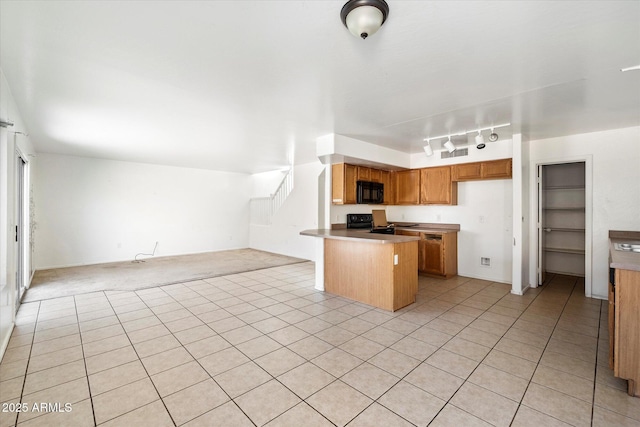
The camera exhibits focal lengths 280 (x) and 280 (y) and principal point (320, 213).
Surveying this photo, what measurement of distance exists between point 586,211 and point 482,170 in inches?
61.8

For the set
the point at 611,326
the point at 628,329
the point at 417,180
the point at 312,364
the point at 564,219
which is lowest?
the point at 312,364

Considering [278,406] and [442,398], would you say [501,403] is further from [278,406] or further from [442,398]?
[278,406]

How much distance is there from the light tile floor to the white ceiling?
253 cm

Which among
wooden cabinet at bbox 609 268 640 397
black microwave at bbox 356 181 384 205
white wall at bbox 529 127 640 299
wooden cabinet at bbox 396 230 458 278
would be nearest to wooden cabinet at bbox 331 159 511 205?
black microwave at bbox 356 181 384 205

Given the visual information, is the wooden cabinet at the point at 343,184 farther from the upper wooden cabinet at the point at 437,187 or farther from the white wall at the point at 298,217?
the white wall at the point at 298,217

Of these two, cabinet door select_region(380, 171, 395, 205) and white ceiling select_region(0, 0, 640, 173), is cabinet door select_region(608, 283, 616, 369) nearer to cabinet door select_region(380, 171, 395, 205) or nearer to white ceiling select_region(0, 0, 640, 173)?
white ceiling select_region(0, 0, 640, 173)

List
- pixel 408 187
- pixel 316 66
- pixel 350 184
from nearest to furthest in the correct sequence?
pixel 316 66
pixel 350 184
pixel 408 187

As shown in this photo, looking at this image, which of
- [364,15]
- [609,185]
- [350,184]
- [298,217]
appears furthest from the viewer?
[298,217]

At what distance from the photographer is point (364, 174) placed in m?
5.52

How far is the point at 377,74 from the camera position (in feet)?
8.22

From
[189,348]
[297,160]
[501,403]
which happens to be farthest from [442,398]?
[297,160]

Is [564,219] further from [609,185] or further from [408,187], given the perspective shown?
[408,187]

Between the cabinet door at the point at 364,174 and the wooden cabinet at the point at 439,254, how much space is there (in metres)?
1.45

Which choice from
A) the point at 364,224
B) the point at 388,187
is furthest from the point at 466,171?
the point at 364,224
